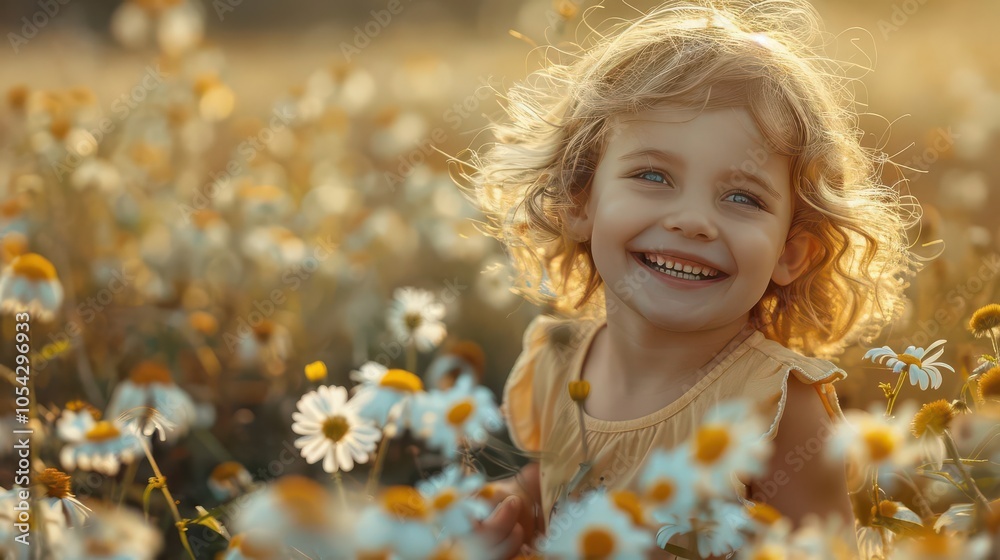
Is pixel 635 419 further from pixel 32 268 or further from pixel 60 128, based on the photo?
pixel 60 128

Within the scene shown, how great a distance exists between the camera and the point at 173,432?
1.58m

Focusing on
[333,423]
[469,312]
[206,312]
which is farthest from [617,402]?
[206,312]

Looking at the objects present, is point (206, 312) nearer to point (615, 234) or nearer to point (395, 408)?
point (395, 408)

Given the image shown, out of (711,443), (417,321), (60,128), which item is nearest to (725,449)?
(711,443)

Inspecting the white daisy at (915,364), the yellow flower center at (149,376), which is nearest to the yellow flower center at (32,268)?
the yellow flower center at (149,376)

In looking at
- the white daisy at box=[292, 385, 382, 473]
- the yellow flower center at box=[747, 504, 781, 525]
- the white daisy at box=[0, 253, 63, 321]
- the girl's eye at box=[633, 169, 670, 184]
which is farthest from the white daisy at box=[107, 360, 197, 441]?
the yellow flower center at box=[747, 504, 781, 525]

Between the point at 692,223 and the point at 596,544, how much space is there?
1.71ft

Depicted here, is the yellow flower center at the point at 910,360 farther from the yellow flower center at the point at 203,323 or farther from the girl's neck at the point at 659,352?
the yellow flower center at the point at 203,323

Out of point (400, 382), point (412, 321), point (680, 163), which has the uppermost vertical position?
point (680, 163)

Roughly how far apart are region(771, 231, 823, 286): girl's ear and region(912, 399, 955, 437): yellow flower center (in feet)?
0.99

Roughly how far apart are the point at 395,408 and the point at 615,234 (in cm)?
36

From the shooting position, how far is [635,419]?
4.58ft

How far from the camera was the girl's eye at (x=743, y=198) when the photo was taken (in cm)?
125

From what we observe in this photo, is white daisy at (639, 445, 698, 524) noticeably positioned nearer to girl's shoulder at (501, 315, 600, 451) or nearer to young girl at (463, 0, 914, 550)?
young girl at (463, 0, 914, 550)
